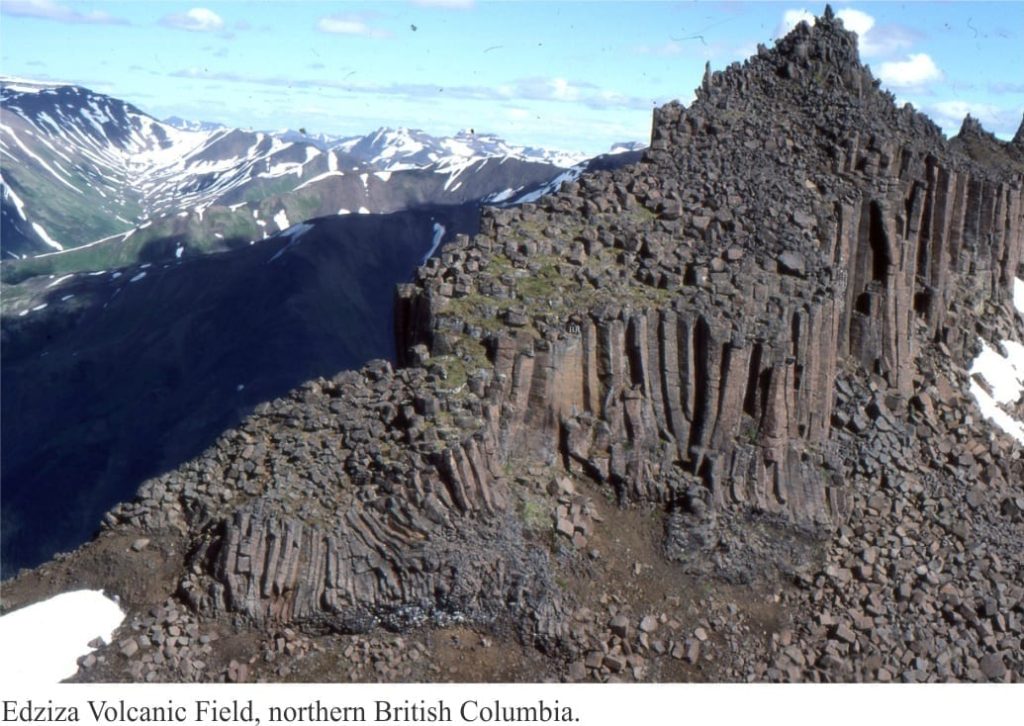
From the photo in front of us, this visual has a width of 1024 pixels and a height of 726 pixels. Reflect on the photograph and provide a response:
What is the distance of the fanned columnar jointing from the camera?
2722 cm

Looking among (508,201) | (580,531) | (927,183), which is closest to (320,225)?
(508,201)

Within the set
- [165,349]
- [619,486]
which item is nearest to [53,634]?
[619,486]

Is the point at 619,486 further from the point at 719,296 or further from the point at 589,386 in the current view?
the point at 719,296

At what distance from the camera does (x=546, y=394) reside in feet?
101

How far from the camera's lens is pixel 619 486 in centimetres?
3153

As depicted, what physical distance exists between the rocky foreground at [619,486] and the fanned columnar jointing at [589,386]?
10 centimetres

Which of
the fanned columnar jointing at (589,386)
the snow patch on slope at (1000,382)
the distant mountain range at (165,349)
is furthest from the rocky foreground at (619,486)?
the distant mountain range at (165,349)

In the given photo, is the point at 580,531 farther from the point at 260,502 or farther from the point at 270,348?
the point at 270,348

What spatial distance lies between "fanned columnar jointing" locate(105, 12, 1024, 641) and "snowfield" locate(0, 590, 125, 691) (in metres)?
2.51

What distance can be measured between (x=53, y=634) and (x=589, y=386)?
55.1ft

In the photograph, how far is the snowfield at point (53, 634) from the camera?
25.5 metres

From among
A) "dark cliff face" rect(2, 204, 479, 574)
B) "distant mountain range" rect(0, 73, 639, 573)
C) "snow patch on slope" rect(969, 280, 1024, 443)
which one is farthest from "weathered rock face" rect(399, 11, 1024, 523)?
"distant mountain range" rect(0, 73, 639, 573)

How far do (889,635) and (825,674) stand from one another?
279 centimetres

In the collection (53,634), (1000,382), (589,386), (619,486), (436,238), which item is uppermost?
(589,386)
